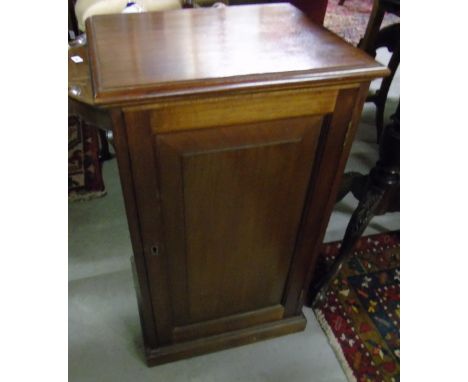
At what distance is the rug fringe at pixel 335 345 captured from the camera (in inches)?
44.0

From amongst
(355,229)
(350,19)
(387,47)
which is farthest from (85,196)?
(350,19)

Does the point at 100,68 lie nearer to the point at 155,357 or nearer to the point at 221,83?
the point at 221,83

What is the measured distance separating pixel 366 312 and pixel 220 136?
918 millimetres

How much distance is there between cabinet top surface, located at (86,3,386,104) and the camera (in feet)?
1.91

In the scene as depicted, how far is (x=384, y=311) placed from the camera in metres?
1.29

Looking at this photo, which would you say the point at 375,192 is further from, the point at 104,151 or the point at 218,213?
the point at 104,151

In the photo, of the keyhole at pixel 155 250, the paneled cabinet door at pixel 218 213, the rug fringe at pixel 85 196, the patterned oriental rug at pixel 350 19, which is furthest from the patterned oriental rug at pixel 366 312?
the patterned oriental rug at pixel 350 19

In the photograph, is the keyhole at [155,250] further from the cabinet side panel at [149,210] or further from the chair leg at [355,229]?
the chair leg at [355,229]

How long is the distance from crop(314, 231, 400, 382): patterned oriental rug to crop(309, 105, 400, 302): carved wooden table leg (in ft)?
0.35

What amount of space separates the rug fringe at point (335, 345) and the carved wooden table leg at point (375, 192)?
0.19 feet

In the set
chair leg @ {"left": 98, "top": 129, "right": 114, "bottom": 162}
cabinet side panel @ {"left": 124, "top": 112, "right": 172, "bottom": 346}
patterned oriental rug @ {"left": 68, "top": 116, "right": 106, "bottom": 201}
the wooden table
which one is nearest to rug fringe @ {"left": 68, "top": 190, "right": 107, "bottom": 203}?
patterned oriental rug @ {"left": 68, "top": 116, "right": 106, "bottom": 201}

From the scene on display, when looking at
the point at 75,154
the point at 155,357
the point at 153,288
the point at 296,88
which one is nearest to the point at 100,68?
the point at 296,88

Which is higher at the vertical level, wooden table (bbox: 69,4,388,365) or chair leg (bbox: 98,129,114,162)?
wooden table (bbox: 69,4,388,365)

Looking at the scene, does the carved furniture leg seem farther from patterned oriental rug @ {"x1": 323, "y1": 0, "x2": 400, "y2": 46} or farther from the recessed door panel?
patterned oriental rug @ {"x1": 323, "y1": 0, "x2": 400, "y2": 46}
